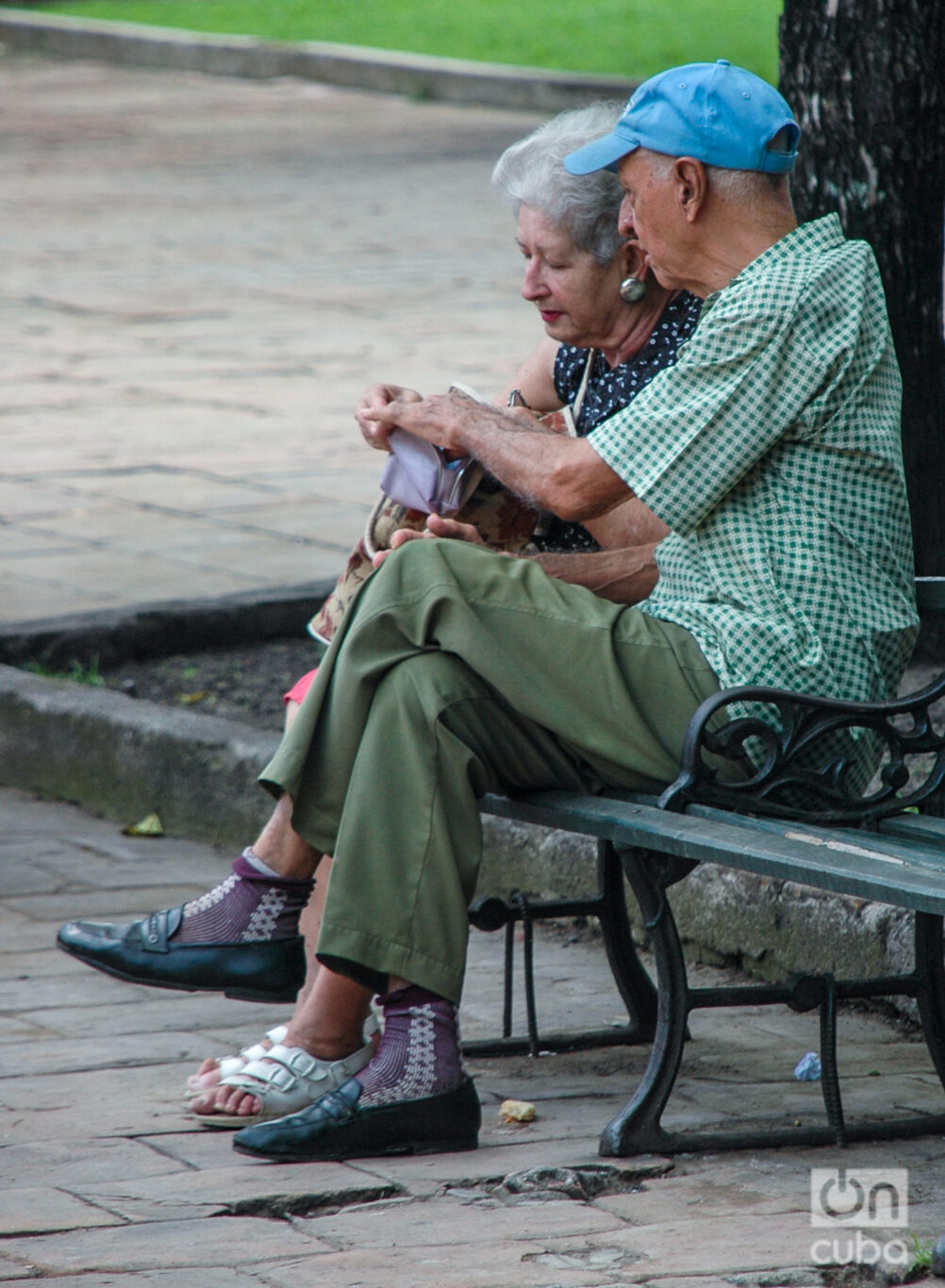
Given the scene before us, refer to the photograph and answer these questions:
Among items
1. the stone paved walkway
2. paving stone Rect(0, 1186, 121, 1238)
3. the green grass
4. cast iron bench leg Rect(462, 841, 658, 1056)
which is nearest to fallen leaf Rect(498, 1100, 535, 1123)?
cast iron bench leg Rect(462, 841, 658, 1056)

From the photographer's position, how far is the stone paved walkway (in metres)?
6.86

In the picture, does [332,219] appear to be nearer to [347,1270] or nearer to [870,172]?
[870,172]

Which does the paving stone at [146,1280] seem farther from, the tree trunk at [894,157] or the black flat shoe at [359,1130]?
the tree trunk at [894,157]

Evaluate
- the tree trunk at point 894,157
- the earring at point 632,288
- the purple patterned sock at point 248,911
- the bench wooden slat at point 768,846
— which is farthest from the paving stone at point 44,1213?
the tree trunk at point 894,157

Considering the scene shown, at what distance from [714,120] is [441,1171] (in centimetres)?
155

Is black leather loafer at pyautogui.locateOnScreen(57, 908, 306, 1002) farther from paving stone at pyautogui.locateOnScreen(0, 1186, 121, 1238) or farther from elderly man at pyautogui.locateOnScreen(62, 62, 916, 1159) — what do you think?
paving stone at pyautogui.locateOnScreen(0, 1186, 121, 1238)

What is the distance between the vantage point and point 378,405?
3.63 meters

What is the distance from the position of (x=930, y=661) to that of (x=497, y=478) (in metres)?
2.06

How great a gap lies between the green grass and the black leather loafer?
1815cm

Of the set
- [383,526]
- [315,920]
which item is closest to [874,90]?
[383,526]

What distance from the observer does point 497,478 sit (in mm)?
3494

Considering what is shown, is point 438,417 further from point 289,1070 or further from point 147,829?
point 147,829

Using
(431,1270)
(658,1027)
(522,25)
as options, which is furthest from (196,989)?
(522,25)

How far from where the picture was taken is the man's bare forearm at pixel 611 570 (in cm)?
363
